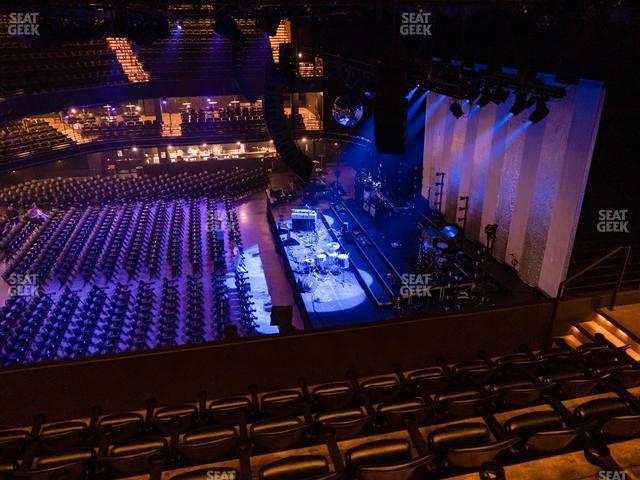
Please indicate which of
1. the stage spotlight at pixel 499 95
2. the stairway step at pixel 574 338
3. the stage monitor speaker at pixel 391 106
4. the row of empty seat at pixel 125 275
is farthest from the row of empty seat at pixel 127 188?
the stairway step at pixel 574 338

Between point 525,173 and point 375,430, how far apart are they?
7455 millimetres

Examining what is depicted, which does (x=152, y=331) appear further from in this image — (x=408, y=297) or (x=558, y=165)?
(x=558, y=165)

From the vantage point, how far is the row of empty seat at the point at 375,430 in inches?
135

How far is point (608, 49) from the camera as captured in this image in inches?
263

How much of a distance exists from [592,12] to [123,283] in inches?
415

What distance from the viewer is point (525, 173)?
9789mm

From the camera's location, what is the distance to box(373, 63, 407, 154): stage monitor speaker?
5.52 metres

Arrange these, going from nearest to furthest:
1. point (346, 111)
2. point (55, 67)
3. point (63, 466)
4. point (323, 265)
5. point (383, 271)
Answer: point (63, 466), point (346, 111), point (383, 271), point (323, 265), point (55, 67)

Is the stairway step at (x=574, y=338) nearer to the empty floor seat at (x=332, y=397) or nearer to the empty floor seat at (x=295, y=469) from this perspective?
the empty floor seat at (x=332, y=397)

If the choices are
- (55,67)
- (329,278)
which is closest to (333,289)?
(329,278)

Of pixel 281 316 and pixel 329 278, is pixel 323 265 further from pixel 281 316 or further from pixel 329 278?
pixel 281 316

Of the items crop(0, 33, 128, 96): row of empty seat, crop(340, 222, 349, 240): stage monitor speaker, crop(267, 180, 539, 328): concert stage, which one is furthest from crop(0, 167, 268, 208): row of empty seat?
crop(340, 222, 349, 240): stage monitor speaker

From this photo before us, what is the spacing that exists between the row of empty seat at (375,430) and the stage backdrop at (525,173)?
4.24 meters

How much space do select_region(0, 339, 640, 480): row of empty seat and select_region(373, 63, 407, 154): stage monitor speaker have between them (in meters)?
2.79
